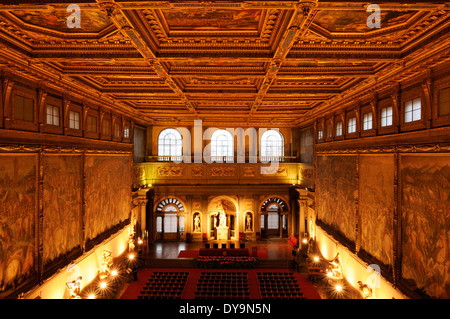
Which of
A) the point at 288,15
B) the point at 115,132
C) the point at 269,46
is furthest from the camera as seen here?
the point at 115,132

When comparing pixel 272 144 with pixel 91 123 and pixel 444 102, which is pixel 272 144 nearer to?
pixel 91 123

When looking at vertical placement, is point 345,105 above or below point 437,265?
above

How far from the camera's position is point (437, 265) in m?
6.69

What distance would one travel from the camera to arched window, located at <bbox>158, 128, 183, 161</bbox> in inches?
893

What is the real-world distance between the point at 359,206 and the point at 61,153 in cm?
1193

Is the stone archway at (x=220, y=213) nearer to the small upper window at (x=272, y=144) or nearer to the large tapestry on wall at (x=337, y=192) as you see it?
the small upper window at (x=272, y=144)

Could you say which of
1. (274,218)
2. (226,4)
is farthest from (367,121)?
(274,218)

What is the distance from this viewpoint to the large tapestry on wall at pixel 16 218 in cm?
733

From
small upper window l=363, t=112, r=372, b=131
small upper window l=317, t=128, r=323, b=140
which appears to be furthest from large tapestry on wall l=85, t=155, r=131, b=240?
small upper window l=317, t=128, r=323, b=140

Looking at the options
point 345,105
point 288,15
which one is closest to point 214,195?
point 345,105

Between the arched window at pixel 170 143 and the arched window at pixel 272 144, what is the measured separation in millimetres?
7055

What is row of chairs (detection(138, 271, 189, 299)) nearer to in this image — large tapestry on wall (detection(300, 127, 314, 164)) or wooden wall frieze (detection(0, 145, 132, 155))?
wooden wall frieze (detection(0, 145, 132, 155))

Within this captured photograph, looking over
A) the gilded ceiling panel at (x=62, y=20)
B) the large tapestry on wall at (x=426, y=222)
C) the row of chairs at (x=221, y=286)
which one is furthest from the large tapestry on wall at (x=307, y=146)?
the gilded ceiling panel at (x=62, y=20)

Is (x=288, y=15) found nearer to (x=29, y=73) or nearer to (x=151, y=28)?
(x=151, y=28)
